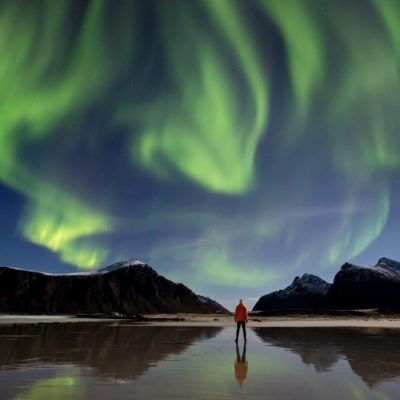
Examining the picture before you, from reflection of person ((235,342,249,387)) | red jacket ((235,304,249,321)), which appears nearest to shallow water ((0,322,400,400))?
reflection of person ((235,342,249,387))

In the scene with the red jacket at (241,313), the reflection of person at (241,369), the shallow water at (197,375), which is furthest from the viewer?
the red jacket at (241,313)

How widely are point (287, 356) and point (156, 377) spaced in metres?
7.52

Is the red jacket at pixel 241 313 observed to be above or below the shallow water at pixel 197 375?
above

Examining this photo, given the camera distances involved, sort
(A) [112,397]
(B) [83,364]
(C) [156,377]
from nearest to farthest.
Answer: (A) [112,397]
(C) [156,377]
(B) [83,364]

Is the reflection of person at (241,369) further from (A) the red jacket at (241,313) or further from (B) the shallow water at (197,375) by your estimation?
(A) the red jacket at (241,313)

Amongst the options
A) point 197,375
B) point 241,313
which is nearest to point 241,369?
point 197,375

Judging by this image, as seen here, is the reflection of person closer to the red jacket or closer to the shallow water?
the shallow water

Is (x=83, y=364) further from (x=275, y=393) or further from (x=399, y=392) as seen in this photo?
(x=399, y=392)

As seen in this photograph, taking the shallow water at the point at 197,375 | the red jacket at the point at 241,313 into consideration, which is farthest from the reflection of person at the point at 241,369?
the red jacket at the point at 241,313

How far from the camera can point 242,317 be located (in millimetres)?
24594

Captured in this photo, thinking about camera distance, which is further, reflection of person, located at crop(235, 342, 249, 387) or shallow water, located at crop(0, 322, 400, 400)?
reflection of person, located at crop(235, 342, 249, 387)

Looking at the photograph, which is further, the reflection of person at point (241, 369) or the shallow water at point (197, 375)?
the reflection of person at point (241, 369)

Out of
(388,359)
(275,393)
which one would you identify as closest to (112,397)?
(275,393)

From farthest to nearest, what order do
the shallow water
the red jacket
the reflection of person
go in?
the red jacket < the reflection of person < the shallow water
